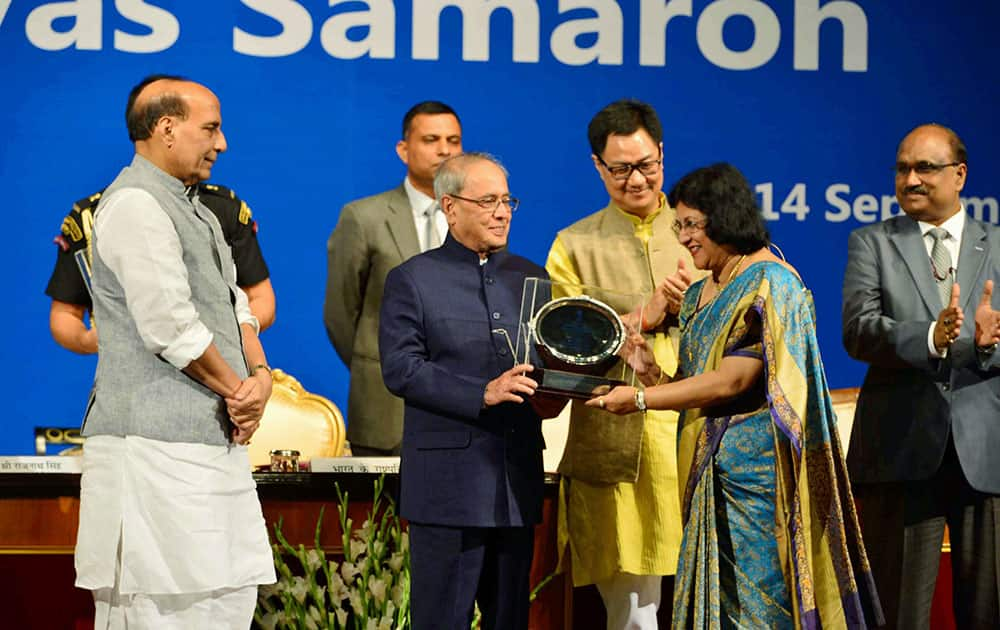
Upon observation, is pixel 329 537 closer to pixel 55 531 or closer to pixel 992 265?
pixel 55 531

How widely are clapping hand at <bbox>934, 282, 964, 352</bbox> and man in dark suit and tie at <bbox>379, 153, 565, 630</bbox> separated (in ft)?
3.50

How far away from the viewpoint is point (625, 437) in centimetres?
346

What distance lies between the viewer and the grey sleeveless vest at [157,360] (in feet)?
9.46

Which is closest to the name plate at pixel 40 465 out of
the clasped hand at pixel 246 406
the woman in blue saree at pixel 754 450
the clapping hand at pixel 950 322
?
the clasped hand at pixel 246 406

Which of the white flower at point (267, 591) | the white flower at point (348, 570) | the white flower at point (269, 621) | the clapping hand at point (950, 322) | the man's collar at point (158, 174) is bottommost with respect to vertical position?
the white flower at point (269, 621)

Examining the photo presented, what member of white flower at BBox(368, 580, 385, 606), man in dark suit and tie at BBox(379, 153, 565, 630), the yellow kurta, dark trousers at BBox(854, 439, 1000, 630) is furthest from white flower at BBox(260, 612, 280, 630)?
dark trousers at BBox(854, 439, 1000, 630)

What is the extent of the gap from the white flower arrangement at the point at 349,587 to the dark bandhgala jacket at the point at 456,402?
1.02ft

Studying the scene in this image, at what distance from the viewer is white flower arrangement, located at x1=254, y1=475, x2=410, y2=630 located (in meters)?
3.40

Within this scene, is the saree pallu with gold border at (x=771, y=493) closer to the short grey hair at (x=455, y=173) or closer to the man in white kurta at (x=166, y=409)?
the short grey hair at (x=455, y=173)

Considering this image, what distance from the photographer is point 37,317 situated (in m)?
5.29

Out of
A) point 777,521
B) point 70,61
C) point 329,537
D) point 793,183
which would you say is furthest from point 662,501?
point 70,61

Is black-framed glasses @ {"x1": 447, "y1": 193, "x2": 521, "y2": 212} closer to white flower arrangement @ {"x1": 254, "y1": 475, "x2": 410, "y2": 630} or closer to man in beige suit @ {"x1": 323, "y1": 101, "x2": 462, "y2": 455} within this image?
white flower arrangement @ {"x1": 254, "y1": 475, "x2": 410, "y2": 630}

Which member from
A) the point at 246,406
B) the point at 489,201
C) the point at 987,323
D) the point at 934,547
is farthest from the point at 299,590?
the point at 987,323

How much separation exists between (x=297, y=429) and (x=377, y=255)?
66 cm
